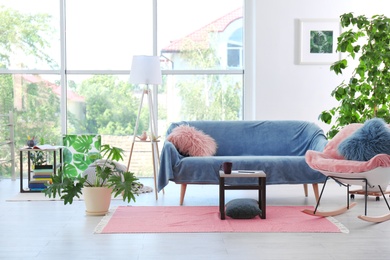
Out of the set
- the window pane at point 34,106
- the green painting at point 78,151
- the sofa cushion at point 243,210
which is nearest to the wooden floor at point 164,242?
the sofa cushion at point 243,210

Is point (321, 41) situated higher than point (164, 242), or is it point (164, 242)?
point (321, 41)

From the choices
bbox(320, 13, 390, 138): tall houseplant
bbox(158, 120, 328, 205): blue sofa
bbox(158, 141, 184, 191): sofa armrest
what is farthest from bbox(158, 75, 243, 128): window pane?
bbox(158, 141, 184, 191): sofa armrest

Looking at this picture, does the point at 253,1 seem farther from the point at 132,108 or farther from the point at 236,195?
the point at 236,195

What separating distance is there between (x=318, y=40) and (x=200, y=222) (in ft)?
11.8

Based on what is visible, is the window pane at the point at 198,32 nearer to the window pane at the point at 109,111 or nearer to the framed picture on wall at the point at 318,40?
the window pane at the point at 109,111

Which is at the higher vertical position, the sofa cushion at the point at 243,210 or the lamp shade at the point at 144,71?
the lamp shade at the point at 144,71

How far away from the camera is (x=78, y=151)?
7.39m

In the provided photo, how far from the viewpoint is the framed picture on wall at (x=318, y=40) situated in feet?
24.8

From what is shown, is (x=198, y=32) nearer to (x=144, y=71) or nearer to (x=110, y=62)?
(x=110, y=62)

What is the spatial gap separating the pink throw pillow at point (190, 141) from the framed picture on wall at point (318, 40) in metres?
1.99

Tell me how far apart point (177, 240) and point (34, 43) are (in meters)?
4.43

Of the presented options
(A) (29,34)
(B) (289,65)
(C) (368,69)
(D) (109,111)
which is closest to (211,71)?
(B) (289,65)

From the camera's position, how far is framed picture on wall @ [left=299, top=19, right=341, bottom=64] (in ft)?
24.8

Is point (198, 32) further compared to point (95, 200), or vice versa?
point (198, 32)
